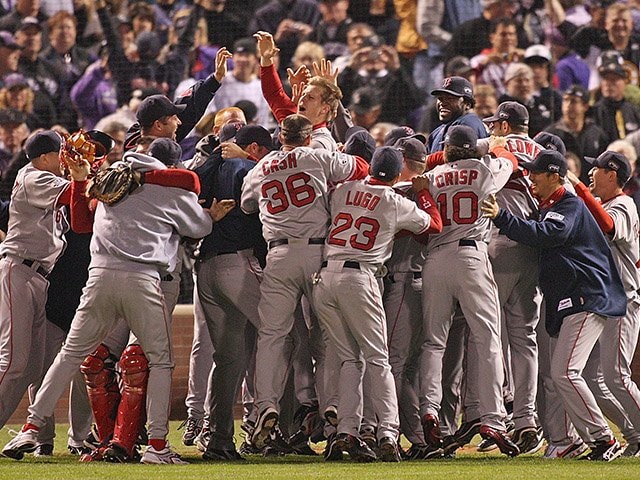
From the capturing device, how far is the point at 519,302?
7.29 m

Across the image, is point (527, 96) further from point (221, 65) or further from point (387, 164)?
point (387, 164)

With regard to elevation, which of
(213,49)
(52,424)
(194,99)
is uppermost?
(213,49)

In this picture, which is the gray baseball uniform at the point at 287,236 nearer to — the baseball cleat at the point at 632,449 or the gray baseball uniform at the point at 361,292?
the gray baseball uniform at the point at 361,292

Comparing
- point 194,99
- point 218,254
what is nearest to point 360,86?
point 194,99

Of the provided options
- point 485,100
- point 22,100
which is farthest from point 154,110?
point 22,100

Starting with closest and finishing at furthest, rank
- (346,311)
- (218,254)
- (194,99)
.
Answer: (346,311), (218,254), (194,99)

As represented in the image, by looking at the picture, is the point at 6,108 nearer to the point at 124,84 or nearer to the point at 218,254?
the point at 124,84

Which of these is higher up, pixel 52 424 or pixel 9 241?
pixel 9 241

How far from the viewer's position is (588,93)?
1225 cm

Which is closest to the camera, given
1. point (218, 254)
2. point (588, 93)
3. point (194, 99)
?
point (218, 254)

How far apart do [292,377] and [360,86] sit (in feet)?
18.4

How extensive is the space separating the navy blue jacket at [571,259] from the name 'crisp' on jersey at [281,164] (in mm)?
1204

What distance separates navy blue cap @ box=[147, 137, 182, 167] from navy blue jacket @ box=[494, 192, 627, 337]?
6.10ft

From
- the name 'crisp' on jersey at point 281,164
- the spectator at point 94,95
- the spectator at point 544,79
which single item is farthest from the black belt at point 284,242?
the spectator at point 94,95
